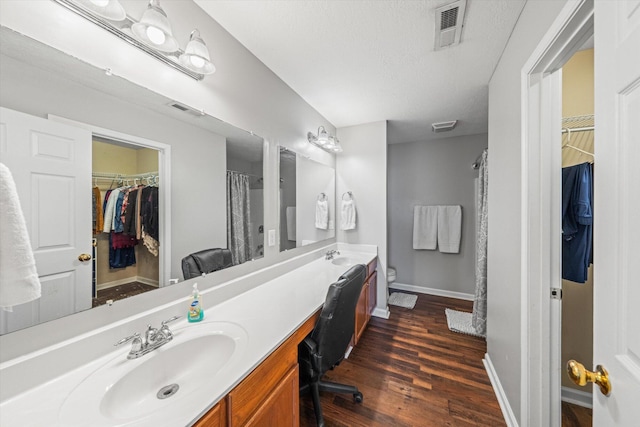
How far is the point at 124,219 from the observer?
989mm

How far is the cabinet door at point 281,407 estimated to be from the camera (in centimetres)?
86

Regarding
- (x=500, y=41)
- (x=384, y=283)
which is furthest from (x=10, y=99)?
(x=384, y=283)

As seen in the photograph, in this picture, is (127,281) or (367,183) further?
(367,183)

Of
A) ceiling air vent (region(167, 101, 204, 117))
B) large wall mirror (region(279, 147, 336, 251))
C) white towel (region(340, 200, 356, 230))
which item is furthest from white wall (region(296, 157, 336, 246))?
ceiling air vent (region(167, 101, 204, 117))

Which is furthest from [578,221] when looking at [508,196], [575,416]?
[575,416]

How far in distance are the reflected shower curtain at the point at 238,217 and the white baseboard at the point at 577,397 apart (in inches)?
94.3

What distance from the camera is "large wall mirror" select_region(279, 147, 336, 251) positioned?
2.03 meters

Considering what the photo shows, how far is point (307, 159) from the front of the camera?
2.40 m

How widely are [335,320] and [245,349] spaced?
57cm

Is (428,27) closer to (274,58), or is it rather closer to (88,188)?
(274,58)

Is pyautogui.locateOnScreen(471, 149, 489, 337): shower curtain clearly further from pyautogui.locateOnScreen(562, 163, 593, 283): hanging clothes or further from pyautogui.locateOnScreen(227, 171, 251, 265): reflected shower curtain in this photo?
pyautogui.locateOnScreen(227, 171, 251, 265): reflected shower curtain

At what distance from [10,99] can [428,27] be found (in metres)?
1.93

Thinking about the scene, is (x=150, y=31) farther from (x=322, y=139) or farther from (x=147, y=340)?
(x=322, y=139)

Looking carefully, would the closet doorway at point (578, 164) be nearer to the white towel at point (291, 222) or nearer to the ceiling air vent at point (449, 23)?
the ceiling air vent at point (449, 23)
